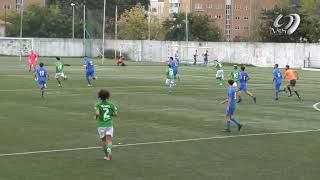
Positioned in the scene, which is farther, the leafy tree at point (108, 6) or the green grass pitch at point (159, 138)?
the leafy tree at point (108, 6)

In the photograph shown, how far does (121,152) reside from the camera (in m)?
15.8

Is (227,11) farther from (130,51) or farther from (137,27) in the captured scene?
(130,51)

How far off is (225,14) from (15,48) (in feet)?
277

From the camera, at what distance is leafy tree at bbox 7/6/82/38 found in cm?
11100

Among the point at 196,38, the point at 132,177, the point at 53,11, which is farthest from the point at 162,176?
the point at 53,11

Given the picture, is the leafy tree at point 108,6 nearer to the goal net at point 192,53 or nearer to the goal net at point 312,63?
the goal net at point 192,53

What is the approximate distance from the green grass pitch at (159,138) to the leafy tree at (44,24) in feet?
260

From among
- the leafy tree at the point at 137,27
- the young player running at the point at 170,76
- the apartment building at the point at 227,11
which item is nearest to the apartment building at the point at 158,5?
the apartment building at the point at 227,11

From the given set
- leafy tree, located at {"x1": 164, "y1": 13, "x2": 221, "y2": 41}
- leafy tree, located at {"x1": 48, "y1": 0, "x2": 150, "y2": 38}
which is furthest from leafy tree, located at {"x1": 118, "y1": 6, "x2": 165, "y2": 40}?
leafy tree, located at {"x1": 164, "y1": 13, "x2": 221, "y2": 41}

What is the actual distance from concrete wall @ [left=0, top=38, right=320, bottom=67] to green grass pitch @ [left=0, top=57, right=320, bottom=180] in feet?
145

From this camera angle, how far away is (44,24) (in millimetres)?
111688

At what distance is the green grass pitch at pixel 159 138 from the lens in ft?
44.1

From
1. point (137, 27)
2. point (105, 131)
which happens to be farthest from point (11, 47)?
point (105, 131)

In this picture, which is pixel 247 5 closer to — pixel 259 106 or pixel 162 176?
pixel 259 106
